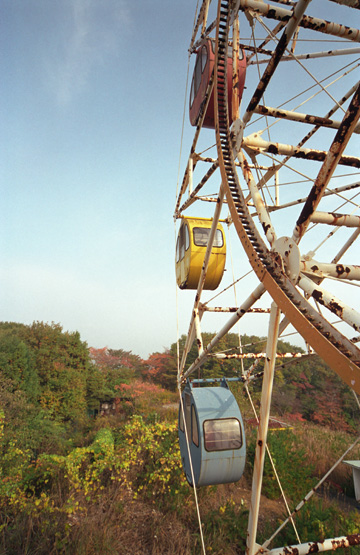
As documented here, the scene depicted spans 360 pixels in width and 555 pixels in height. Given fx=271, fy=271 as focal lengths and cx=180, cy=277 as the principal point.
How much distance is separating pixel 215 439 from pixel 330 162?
160 inches

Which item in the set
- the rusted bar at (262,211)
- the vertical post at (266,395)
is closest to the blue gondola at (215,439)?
the vertical post at (266,395)

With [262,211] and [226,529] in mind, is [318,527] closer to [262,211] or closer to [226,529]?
[226,529]

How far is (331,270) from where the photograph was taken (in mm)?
2066

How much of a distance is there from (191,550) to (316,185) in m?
8.03

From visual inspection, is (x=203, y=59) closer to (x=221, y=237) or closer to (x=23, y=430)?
(x=221, y=237)

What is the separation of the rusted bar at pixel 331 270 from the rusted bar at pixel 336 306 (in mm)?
122

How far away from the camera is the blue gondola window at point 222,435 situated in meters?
4.18

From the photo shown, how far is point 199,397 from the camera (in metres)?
4.58

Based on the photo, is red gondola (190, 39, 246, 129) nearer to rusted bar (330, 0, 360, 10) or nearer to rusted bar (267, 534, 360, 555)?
rusted bar (330, 0, 360, 10)

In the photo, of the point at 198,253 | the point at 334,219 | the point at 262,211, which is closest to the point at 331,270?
the point at 334,219

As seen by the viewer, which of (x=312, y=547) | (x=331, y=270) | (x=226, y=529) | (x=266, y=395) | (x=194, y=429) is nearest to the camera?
(x=331, y=270)

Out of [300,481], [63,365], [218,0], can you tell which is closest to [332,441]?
[300,481]

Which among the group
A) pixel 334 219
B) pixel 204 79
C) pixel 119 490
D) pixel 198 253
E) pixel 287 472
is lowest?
pixel 287 472

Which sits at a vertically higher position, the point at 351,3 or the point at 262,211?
the point at 351,3
